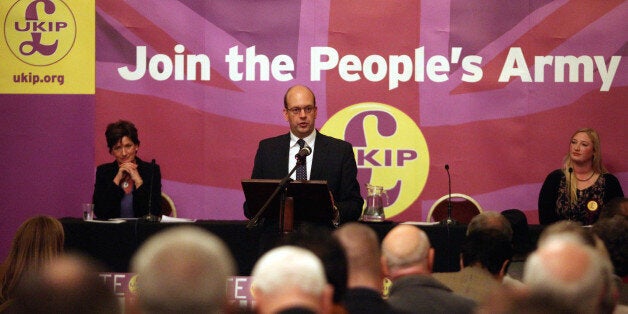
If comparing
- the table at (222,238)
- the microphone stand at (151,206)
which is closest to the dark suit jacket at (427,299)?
the table at (222,238)

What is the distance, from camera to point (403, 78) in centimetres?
802

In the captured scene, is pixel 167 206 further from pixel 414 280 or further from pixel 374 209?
pixel 414 280

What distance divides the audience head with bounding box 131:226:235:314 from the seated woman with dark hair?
491cm

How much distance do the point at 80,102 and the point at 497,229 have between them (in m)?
5.00

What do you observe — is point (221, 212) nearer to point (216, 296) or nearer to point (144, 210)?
point (144, 210)

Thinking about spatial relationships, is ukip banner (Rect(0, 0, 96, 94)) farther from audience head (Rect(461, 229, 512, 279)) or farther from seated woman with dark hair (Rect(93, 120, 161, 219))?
audience head (Rect(461, 229, 512, 279))

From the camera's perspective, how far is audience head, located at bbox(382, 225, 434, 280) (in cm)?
350

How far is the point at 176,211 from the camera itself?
8047mm

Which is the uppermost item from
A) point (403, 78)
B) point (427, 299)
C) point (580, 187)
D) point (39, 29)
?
point (39, 29)

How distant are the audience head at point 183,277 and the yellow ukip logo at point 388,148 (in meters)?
6.13

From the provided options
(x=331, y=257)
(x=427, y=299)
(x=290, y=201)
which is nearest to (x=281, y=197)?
(x=290, y=201)

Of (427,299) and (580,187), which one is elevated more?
(580,187)

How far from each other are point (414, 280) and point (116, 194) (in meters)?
3.79

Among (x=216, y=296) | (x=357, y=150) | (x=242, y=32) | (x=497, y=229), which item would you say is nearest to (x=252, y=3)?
(x=242, y=32)
